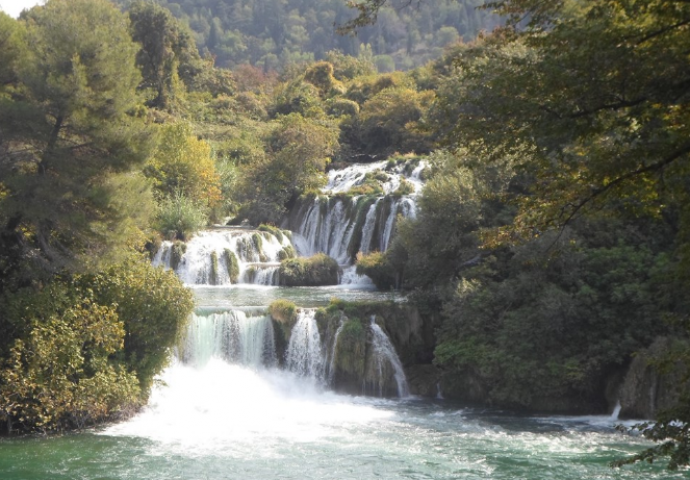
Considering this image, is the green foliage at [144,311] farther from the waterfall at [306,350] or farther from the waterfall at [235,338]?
the waterfall at [306,350]

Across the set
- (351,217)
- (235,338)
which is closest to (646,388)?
(235,338)

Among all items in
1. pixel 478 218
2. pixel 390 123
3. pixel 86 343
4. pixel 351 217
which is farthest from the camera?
pixel 390 123

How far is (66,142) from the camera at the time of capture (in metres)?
15.6

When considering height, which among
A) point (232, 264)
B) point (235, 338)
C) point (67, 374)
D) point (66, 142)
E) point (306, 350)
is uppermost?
point (66, 142)

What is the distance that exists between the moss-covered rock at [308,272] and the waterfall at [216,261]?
0.47m

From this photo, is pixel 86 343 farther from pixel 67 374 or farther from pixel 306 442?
pixel 306 442

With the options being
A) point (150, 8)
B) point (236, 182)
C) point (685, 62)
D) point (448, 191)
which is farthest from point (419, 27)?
point (685, 62)

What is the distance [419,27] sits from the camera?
359ft

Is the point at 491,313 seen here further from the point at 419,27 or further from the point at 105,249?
the point at 419,27

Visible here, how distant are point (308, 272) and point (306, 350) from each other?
7.57 m

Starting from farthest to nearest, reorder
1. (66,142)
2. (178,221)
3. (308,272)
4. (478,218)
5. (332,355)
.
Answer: (178,221) → (308,272) → (478,218) → (332,355) → (66,142)

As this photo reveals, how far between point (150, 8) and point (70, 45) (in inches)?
1210

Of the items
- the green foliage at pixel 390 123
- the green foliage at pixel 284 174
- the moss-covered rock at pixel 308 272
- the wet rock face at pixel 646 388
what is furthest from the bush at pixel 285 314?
the green foliage at pixel 390 123

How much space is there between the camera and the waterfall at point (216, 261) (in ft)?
85.9
